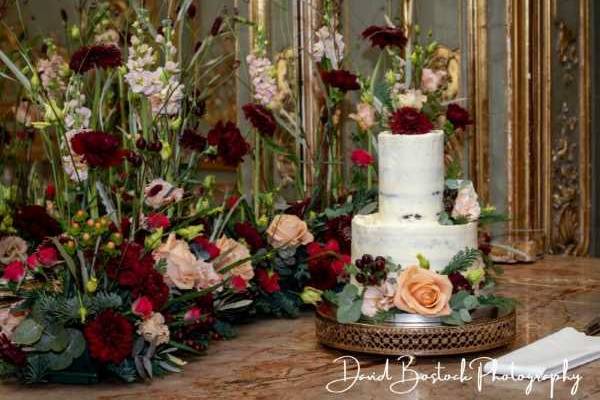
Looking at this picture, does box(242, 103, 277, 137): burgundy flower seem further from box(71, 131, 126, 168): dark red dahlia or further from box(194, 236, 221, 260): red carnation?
box(71, 131, 126, 168): dark red dahlia

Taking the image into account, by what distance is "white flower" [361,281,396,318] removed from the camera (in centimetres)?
146

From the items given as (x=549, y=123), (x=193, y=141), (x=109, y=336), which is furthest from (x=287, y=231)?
(x=549, y=123)

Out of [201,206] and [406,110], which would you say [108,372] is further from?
[406,110]

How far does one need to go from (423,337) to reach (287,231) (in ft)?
1.54

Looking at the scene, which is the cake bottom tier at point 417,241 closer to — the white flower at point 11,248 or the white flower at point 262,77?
the white flower at point 262,77

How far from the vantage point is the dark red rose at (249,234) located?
1778 millimetres

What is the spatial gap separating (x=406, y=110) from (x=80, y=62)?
0.47 metres

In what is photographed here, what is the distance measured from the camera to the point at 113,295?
1.35m

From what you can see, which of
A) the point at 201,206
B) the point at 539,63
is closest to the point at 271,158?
the point at 539,63

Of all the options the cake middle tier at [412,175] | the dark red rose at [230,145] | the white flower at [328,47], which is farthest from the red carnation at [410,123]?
the white flower at [328,47]

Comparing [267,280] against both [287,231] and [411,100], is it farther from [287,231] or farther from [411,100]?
[411,100]

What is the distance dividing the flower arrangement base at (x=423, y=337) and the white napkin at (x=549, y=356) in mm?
43

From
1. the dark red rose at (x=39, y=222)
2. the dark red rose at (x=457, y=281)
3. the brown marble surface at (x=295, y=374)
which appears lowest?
the brown marble surface at (x=295, y=374)

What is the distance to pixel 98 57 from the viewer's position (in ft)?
4.41
